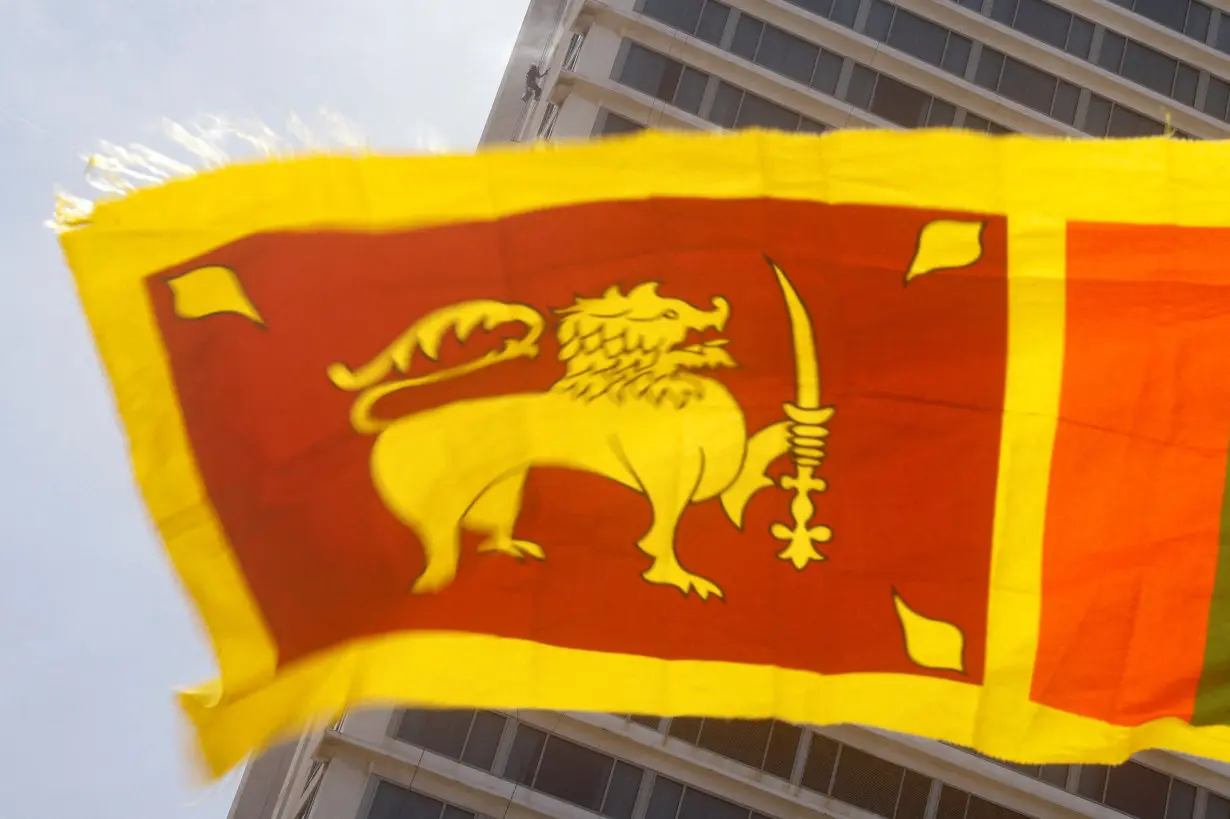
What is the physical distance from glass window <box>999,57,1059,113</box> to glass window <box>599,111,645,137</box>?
289 inches

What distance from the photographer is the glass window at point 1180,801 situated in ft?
64.7

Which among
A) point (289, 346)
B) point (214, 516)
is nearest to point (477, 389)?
point (289, 346)

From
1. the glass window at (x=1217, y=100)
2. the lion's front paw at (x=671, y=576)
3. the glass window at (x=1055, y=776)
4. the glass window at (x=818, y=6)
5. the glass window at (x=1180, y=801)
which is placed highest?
the glass window at (x=1217, y=100)

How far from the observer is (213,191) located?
6.21 metres

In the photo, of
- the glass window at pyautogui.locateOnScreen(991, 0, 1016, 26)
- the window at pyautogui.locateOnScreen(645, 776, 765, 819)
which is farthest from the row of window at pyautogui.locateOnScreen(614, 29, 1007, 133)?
the window at pyautogui.locateOnScreen(645, 776, 765, 819)

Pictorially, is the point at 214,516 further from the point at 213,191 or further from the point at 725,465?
the point at 725,465

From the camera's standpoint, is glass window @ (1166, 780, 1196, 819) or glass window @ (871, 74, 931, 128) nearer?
glass window @ (1166, 780, 1196, 819)

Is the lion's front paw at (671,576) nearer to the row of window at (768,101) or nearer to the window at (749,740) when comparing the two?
the window at (749,740)

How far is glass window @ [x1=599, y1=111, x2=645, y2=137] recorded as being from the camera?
888 inches

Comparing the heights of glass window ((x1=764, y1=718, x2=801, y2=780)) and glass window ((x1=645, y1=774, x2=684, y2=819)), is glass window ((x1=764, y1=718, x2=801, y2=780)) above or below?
above

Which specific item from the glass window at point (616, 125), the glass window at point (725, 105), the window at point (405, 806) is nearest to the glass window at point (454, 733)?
the window at point (405, 806)

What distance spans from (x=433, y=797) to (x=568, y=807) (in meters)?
1.90

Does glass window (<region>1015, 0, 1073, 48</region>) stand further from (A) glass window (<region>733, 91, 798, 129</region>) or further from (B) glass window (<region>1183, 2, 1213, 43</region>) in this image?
(A) glass window (<region>733, 91, 798, 129</region>)

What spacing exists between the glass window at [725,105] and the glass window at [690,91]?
263 millimetres
